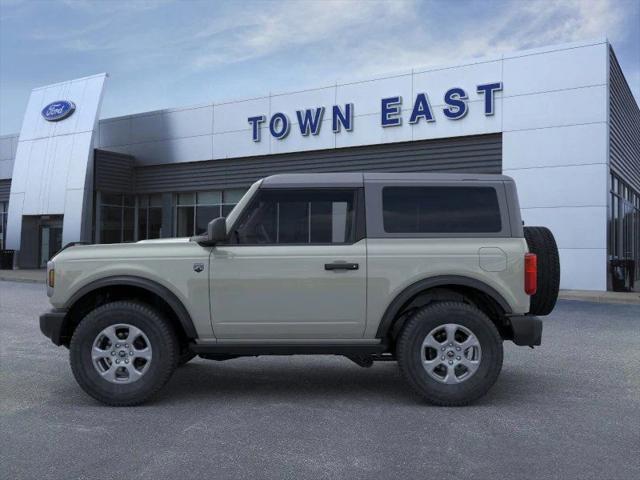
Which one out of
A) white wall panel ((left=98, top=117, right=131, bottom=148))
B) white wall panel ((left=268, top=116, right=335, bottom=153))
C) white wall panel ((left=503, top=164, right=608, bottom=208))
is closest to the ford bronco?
white wall panel ((left=503, top=164, right=608, bottom=208))

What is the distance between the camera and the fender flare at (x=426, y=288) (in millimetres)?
5207

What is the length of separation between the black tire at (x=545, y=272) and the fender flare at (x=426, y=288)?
44cm

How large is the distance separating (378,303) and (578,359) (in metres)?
3.38

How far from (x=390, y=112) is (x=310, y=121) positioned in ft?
10.3

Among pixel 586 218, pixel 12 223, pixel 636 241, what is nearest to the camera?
pixel 586 218

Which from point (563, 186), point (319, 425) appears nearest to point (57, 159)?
point (563, 186)

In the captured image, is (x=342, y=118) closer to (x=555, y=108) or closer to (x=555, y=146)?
(x=555, y=108)

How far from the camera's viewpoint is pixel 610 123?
1744 cm

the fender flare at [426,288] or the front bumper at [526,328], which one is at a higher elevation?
the fender flare at [426,288]

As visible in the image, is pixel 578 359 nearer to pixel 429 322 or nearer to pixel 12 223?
pixel 429 322

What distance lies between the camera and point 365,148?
21.3m

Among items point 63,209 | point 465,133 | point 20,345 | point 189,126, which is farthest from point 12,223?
point 20,345

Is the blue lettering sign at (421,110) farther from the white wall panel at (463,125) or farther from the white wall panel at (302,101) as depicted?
the white wall panel at (302,101)

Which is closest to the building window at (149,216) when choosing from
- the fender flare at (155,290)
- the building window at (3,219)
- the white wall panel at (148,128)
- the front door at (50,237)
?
the white wall panel at (148,128)
